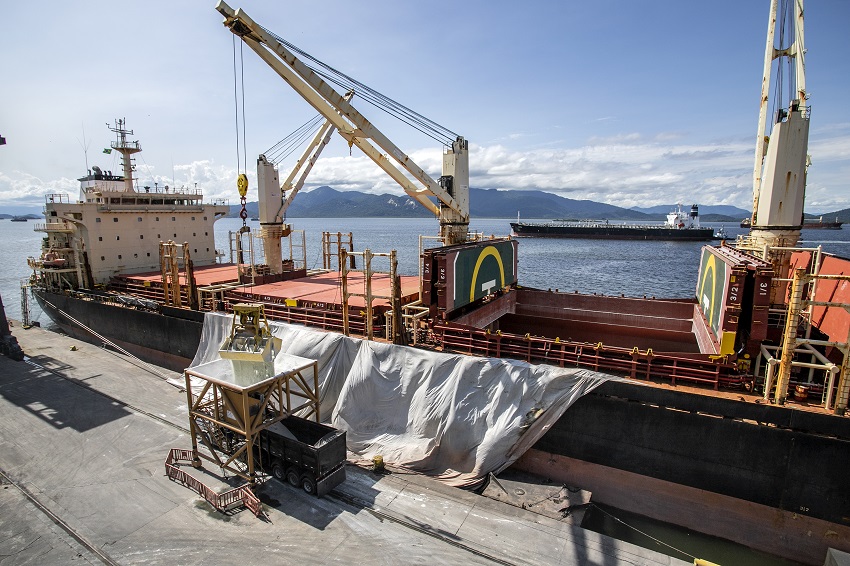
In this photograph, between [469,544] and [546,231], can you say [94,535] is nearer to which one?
[469,544]

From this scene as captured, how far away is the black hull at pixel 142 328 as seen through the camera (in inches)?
859

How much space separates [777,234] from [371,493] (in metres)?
17.4

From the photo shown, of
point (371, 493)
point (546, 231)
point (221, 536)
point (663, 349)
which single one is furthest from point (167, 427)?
point (546, 231)

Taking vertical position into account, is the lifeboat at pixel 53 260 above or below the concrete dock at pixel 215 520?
above

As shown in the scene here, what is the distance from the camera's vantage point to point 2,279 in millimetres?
58125

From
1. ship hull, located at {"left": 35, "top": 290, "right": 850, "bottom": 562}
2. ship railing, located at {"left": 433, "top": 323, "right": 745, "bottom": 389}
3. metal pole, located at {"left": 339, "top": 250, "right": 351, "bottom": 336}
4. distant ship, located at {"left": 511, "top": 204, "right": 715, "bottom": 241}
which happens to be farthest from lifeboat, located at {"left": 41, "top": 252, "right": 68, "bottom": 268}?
distant ship, located at {"left": 511, "top": 204, "right": 715, "bottom": 241}

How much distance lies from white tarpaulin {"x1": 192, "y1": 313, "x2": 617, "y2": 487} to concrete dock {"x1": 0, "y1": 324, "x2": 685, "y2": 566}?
1.13m

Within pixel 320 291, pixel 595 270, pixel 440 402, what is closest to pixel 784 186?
pixel 440 402

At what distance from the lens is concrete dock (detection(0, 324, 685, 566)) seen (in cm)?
975

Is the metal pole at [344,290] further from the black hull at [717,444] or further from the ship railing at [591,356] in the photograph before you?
the black hull at [717,444]

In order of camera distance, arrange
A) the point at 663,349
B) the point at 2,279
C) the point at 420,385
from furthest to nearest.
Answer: the point at 2,279 < the point at 663,349 < the point at 420,385

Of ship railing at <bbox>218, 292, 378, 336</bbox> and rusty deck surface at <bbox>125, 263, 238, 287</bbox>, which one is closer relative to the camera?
ship railing at <bbox>218, 292, 378, 336</bbox>

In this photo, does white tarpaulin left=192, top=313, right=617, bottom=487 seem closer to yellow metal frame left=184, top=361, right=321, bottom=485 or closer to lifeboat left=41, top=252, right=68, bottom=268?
yellow metal frame left=184, top=361, right=321, bottom=485

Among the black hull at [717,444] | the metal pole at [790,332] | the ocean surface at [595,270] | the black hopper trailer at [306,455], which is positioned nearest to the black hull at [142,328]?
the black hopper trailer at [306,455]
